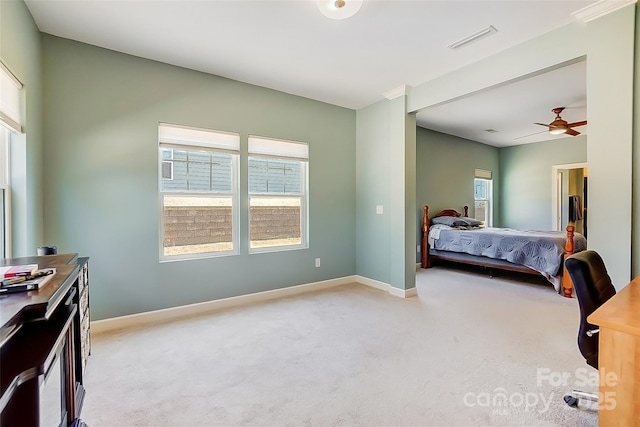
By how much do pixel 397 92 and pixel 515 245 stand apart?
2.83 m

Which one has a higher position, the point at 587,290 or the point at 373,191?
the point at 373,191

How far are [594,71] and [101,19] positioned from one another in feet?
12.4

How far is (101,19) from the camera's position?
94.6 inches

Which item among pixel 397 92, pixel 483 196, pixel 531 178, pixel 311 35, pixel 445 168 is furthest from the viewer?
pixel 483 196

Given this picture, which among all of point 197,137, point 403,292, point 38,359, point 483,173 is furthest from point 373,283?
point 483,173

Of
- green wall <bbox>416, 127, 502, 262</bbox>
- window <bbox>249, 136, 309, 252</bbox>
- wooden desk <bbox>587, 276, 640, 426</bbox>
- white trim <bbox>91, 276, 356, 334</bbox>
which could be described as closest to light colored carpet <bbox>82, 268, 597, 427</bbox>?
white trim <bbox>91, 276, 356, 334</bbox>

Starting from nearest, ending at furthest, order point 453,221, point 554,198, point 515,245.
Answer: point 515,245 → point 453,221 → point 554,198

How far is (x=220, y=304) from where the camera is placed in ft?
11.3

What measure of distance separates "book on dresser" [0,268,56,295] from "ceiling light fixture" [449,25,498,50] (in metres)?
3.25

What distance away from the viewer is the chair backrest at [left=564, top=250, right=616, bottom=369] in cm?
150

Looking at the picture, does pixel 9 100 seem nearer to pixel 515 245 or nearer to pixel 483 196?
pixel 515 245

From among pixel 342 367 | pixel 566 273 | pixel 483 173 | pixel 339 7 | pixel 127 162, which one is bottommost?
pixel 342 367

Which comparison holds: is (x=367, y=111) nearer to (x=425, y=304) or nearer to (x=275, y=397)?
(x=425, y=304)

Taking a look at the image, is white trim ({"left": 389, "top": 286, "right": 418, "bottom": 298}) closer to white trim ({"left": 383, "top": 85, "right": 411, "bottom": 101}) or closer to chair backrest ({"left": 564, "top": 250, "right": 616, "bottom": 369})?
chair backrest ({"left": 564, "top": 250, "right": 616, "bottom": 369})
